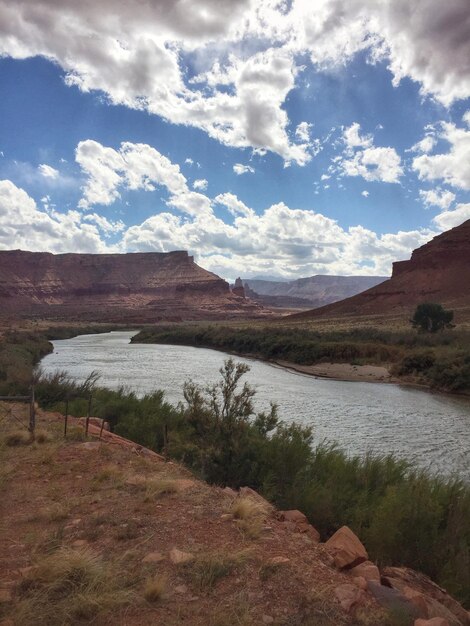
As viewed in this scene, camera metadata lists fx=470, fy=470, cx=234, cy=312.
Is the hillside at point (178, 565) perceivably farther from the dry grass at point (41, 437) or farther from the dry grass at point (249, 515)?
the dry grass at point (41, 437)

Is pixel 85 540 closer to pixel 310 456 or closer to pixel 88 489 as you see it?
pixel 88 489

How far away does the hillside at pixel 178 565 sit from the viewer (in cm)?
396

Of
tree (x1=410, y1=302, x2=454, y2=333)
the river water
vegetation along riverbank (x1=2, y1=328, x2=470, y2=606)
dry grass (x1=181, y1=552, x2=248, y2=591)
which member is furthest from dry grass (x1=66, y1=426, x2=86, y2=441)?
tree (x1=410, y1=302, x2=454, y2=333)

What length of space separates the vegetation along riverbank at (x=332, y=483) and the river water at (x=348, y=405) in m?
3.69

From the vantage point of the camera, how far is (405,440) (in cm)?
1438

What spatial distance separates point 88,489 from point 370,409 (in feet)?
48.6

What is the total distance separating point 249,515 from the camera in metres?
5.77

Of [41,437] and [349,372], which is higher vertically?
[41,437]

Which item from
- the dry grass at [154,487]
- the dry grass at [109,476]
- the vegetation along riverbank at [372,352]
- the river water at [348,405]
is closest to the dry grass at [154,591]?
the dry grass at [154,487]

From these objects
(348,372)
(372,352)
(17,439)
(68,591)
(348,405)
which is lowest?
(348,405)

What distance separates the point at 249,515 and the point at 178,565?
1.33 m

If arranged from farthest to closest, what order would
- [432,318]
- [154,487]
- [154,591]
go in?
[432,318] → [154,487] → [154,591]

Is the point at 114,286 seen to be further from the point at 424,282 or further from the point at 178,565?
the point at 178,565

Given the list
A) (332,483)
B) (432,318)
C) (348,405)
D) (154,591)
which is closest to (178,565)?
(154,591)
